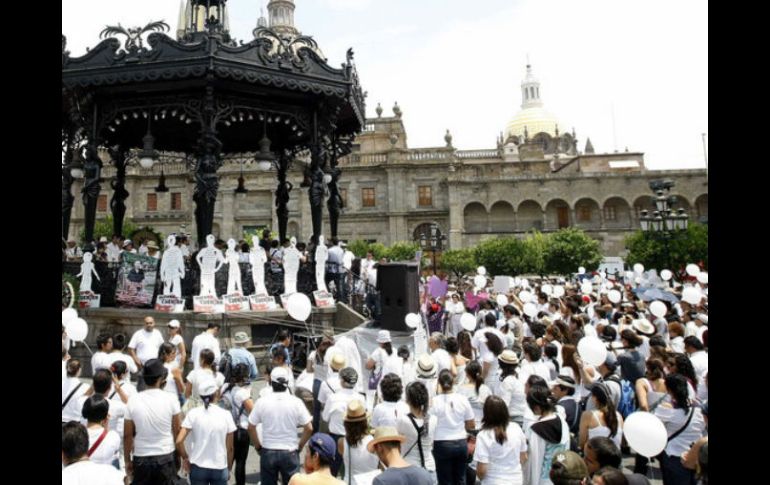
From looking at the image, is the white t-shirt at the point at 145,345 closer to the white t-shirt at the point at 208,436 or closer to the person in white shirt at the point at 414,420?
the white t-shirt at the point at 208,436

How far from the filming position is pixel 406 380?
6.77 metres

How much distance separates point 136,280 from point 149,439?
Answer: 638 cm

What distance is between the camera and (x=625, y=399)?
538cm

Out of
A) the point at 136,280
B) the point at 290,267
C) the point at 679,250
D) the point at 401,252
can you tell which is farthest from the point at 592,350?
the point at 401,252

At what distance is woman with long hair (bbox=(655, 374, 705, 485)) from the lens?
418cm

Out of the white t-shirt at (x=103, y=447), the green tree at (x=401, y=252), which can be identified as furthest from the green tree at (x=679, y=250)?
the white t-shirt at (x=103, y=447)

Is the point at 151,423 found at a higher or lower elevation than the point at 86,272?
lower

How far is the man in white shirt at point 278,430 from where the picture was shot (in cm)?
432

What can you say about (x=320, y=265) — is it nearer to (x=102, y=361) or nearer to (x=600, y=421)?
(x=102, y=361)

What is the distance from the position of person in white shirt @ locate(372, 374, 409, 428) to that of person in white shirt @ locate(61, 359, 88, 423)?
109 inches

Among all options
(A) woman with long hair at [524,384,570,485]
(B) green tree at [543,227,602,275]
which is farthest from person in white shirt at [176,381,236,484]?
(B) green tree at [543,227,602,275]

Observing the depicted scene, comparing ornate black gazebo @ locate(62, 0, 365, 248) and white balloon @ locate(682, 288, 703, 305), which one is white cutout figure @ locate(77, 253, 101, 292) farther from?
white balloon @ locate(682, 288, 703, 305)
